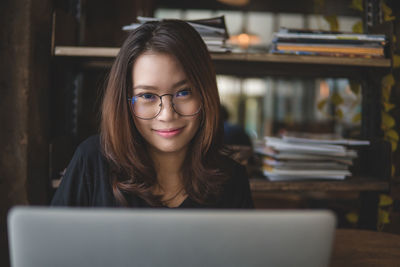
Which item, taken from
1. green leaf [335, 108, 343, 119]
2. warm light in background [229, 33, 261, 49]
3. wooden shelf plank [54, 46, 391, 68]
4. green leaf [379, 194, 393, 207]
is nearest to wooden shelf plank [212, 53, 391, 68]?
wooden shelf plank [54, 46, 391, 68]

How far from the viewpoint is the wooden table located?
0.88m

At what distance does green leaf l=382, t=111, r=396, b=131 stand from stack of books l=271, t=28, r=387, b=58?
11.6 inches

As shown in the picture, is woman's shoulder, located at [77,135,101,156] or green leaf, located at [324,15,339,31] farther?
green leaf, located at [324,15,339,31]

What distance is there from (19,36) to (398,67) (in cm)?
161

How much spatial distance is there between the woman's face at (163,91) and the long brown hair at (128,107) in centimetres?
2

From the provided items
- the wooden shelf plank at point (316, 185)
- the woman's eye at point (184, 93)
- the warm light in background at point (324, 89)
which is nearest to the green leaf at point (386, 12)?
the wooden shelf plank at point (316, 185)

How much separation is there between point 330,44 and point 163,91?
2.57ft

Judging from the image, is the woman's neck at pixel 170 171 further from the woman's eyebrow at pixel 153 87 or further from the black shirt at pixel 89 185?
the woman's eyebrow at pixel 153 87

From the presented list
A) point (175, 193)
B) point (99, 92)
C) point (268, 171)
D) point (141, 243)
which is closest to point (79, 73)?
point (99, 92)

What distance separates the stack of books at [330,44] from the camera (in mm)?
1297

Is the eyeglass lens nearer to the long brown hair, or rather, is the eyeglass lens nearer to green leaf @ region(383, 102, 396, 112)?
the long brown hair

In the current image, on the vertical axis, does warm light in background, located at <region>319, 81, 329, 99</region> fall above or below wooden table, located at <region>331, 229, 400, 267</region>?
above

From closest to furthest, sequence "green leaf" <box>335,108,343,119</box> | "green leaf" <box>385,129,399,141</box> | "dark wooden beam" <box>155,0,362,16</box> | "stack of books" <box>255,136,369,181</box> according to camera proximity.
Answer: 1. "stack of books" <box>255,136,369,181</box>
2. "green leaf" <box>385,129,399,141</box>
3. "green leaf" <box>335,108,343,119</box>
4. "dark wooden beam" <box>155,0,362,16</box>

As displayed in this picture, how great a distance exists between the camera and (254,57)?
1247mm
